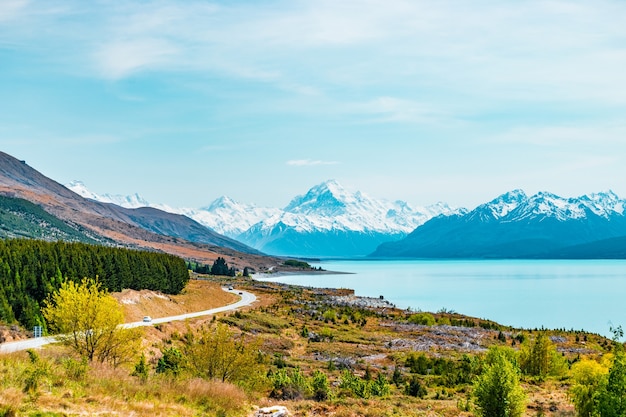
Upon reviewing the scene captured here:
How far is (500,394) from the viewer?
2697 cm

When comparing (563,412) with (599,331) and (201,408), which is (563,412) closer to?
(201,408)

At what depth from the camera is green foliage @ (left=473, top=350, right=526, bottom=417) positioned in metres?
26.8

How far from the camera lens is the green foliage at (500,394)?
26.8 metres

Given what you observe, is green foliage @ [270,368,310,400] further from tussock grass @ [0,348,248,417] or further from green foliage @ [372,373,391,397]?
green foliage @ [372,373,391,397]

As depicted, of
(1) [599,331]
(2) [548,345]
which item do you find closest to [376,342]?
(2) [548,345]

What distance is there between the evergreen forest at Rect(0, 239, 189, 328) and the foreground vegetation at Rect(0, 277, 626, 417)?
14.0 m

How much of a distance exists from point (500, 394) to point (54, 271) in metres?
55.3

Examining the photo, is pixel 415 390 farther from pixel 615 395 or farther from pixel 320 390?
pixel 615 395

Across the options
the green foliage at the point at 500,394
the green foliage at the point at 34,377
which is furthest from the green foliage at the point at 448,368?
the green foliage at the point at 34,377

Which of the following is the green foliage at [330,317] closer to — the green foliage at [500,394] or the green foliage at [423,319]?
the green foliage at [423,319]

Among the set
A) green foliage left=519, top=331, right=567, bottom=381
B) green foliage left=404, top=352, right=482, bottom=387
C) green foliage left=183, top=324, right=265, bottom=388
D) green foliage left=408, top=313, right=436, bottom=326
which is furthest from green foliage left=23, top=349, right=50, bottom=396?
green foliage left=408, top=313, right=436, bottom=326

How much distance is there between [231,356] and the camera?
106 ft

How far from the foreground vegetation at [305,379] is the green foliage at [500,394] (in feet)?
0.15

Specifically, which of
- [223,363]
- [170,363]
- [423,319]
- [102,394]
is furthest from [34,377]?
[423,319]
